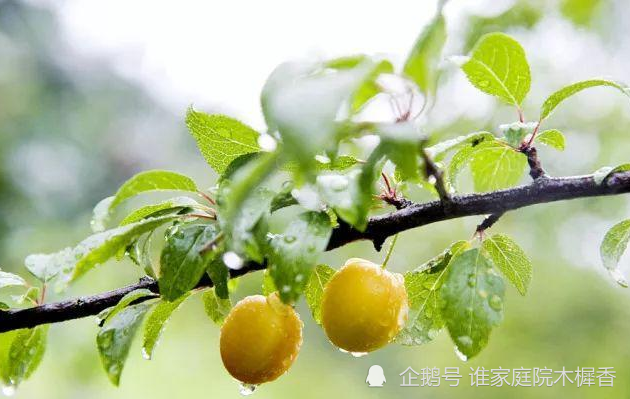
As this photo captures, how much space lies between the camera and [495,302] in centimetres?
55

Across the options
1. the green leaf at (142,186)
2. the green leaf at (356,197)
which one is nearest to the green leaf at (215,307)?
the green leaf at (142,186)

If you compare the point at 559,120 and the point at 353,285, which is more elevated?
the point at 353,285

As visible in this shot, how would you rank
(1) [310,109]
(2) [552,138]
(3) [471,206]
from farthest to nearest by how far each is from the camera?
(2) [552,138]
(3) [471,206]
(1) [310,109]

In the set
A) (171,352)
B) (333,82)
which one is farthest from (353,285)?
(171,352)

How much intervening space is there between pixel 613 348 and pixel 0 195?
3.56 metres

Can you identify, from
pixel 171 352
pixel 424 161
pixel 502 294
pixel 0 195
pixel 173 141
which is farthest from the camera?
pixel 173 141

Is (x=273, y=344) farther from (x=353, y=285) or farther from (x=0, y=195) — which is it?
(x=0, y=195)

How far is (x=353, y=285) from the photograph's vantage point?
59cm

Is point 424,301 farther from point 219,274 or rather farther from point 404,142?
point 404,142

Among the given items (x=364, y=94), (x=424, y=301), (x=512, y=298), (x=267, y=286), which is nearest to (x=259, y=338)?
(x=267, y=286)

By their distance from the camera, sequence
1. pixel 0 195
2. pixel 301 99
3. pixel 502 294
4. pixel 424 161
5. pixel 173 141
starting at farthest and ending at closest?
pixel 173 141 → pixel 0 195 → pixel 502 294 → pixel 424 161 → pixel 301 99

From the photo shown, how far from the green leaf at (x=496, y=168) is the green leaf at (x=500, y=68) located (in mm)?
51

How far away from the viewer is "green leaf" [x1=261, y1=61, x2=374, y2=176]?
307 millimetres

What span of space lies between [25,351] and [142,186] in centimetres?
29
